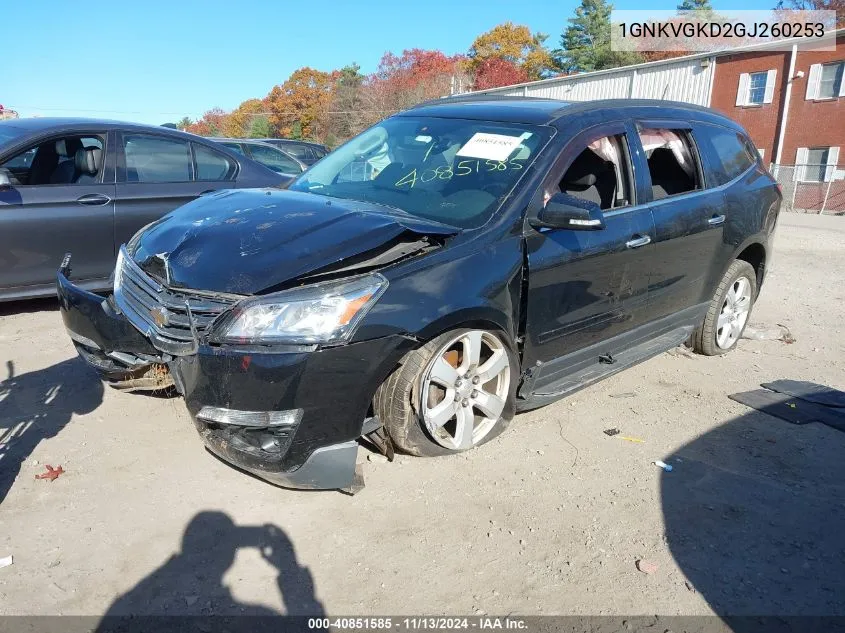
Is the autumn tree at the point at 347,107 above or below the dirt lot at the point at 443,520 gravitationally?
above

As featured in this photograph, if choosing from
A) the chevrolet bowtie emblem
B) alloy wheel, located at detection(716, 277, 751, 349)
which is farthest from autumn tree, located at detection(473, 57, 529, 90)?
the chevrolet bowtie emblem

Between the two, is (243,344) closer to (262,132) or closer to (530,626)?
(530,626)

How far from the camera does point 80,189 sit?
5371 mm

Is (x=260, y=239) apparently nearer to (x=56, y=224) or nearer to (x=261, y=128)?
(x=56, y=224)

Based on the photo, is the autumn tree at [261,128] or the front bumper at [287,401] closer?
the front bumper at [287,401]

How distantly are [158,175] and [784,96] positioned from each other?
2793 cm

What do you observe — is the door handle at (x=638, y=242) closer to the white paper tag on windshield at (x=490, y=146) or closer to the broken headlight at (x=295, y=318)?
the white paper tag on windshield at (x=490, y=146)

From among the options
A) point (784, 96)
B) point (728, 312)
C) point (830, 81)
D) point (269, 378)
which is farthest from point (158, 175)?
point (784, 96)

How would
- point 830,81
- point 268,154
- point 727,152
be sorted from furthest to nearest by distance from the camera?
point 830,81 → point 268,154 → point 727,152

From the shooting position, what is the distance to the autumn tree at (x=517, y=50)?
5644cm

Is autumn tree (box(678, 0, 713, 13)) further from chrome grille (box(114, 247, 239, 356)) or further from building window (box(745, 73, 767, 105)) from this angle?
chrome grille (box(114, 247, 239, 356))

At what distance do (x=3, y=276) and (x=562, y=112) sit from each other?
436cm

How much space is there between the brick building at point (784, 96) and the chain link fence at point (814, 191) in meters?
0.03

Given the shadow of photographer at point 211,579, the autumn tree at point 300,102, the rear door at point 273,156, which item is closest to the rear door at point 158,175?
the shadow of photographer at point 211,579
